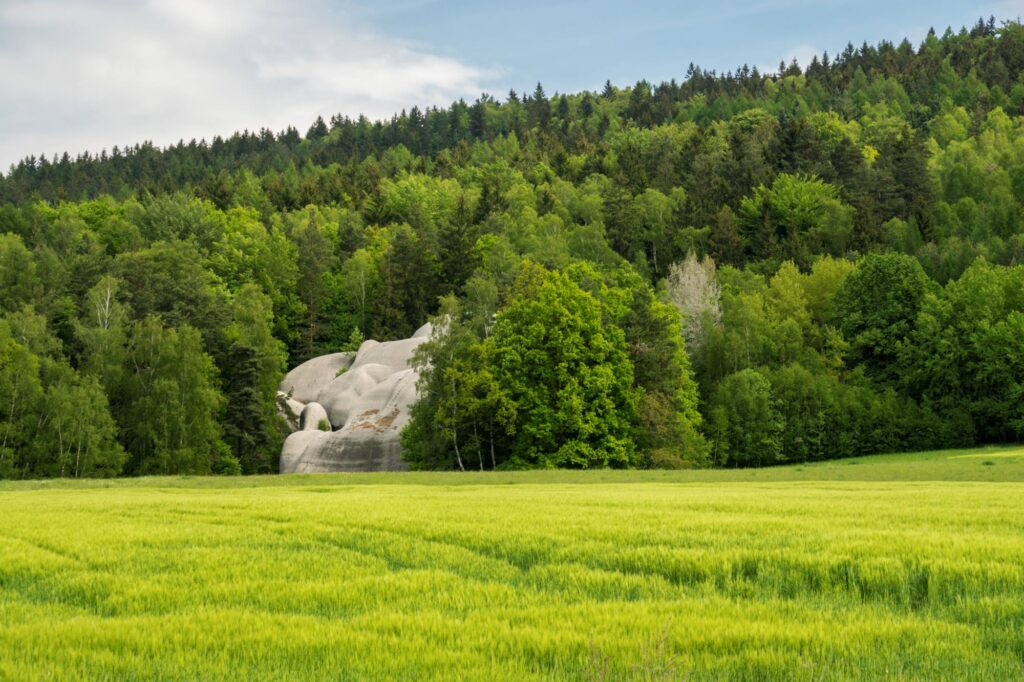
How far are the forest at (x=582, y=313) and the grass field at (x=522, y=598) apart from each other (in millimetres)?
48169

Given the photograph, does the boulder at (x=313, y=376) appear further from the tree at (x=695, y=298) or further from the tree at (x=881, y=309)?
the tree at (x=881, y=309)

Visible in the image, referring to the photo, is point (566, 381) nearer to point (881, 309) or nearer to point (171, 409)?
point (171, 409)

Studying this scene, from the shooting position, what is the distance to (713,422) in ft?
267

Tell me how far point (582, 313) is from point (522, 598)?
189ft

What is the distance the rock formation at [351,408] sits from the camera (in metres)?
72.4

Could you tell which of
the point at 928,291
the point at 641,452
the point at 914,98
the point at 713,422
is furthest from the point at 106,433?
the point at 914,98

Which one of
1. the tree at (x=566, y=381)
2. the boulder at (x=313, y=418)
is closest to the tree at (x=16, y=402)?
the boulder at (x=313, y=418)

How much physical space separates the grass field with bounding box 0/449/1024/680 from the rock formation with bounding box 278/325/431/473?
5701 centimetres

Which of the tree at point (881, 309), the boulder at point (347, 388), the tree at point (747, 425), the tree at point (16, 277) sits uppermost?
the tree at point (16, 277)

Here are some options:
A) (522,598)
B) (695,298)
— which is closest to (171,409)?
(695,298)

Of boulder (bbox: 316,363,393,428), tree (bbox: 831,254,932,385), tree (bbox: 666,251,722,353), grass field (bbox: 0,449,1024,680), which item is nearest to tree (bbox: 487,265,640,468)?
boulder (bbox: 316,363,393,428)

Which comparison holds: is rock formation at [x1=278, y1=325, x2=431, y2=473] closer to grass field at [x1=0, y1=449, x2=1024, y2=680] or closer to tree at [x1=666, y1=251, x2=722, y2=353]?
tree at [x1=666, y1=251, x2=722, y2=353]

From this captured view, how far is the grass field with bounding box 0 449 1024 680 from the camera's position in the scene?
650 centimetres

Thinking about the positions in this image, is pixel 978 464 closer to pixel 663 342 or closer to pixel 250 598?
pixel 663 342
